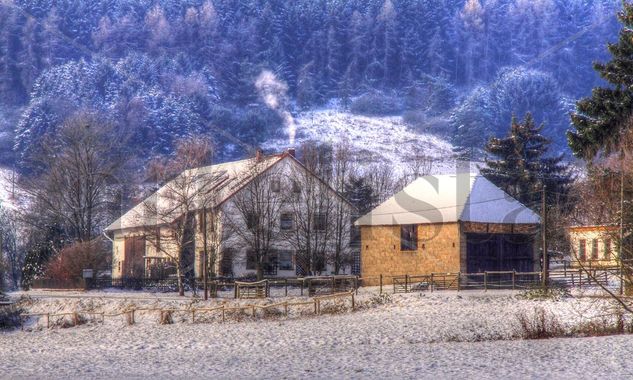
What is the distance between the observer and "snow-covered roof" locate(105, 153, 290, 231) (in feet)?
168

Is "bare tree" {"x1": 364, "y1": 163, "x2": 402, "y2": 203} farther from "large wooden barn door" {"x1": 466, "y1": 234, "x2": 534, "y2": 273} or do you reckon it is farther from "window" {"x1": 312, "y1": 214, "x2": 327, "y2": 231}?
"large wooden barn door" {"x1": 466, "y1": 234, "x2": 534, "y2": 273}

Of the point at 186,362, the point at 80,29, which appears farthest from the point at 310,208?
the point at 80,29

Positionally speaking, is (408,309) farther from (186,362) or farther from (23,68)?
(23,68)

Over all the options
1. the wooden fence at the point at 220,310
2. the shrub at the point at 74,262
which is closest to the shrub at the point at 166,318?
the wooden fence at the point at 220,310

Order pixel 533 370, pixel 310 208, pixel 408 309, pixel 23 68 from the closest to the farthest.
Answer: pixel 533 370
pixel 408 309
pixel 310 208
pixel 23 68

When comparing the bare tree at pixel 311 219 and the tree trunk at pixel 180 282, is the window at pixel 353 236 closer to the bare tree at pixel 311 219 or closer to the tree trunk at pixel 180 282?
the bare tree at pixel 311 219

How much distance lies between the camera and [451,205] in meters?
47.3

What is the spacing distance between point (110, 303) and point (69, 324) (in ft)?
15.1

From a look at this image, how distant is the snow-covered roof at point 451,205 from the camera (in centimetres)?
4656

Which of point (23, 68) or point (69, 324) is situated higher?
point (23, 68)

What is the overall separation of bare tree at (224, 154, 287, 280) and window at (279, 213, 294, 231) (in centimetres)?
45

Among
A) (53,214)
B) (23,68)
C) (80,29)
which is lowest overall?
(53,214)

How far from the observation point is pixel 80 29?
192m

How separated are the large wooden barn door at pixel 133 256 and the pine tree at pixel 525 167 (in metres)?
28.1
